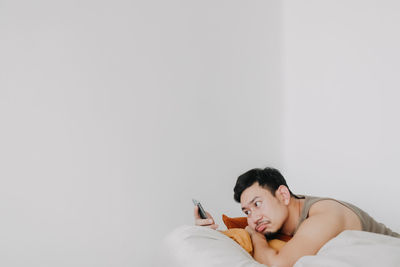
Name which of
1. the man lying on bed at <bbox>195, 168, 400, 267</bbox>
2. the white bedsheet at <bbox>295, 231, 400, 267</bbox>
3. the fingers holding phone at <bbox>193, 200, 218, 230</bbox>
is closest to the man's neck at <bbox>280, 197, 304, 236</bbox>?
the man lying on bed at <bbox>195, 168, 400, 267</bbox>

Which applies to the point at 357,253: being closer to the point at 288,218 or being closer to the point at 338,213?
the point at 338,213

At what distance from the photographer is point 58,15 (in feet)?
6.15

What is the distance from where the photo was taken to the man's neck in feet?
4.73

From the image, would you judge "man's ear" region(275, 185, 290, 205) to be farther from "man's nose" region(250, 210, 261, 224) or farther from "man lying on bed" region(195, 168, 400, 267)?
"man's nose" region(250, 210, 261, 224)

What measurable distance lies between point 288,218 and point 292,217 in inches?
0.6

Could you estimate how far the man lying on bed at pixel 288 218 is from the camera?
117cm

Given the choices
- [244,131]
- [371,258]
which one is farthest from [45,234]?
[371,258]

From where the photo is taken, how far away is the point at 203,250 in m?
1.05

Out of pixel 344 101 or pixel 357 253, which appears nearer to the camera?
pixel 357 253

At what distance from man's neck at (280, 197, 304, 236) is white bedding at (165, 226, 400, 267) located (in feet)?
1.21

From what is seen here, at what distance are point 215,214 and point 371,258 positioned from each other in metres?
1.38

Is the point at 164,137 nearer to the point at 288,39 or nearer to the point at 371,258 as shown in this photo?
the point at 288,39

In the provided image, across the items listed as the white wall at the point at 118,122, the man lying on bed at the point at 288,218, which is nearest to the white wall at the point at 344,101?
the white wall at the point at 118,122

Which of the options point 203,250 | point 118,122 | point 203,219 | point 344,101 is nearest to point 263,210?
point 203,219
